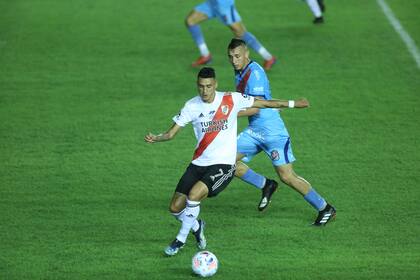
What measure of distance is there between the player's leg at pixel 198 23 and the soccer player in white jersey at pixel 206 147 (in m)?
5.59

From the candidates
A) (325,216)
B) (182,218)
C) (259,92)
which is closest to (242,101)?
(259,92)

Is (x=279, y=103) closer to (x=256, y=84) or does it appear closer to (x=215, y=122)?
(x=256, y=84)

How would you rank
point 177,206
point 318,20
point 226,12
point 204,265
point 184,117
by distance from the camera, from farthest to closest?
1. point 318,20
2. point 226,12
3. point 177,206
4. point 184,117
5. point 204,265

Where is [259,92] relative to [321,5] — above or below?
above

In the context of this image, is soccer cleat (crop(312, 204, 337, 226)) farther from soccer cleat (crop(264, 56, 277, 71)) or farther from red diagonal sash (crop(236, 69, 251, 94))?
soccer cleat (crop(264, 56, 277, 71))

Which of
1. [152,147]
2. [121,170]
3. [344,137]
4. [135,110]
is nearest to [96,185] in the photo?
[121,170]

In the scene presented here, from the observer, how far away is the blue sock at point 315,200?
9875mm

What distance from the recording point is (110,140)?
1227 centimetres

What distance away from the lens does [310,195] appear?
9930 mm

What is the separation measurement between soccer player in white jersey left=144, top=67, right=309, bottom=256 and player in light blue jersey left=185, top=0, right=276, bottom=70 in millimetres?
5164

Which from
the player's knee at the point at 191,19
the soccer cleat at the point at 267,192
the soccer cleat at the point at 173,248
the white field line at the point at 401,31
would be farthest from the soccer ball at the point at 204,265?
the white field line at the point at 401,31

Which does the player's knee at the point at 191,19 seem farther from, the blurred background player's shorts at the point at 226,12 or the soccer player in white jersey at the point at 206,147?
the soccer player in white jersey at the point at 206,147

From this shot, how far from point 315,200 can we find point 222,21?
534 cm

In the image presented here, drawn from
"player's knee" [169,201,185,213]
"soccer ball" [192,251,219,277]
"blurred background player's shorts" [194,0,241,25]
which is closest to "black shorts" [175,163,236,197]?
"player's knee" [169,201,185,213]
